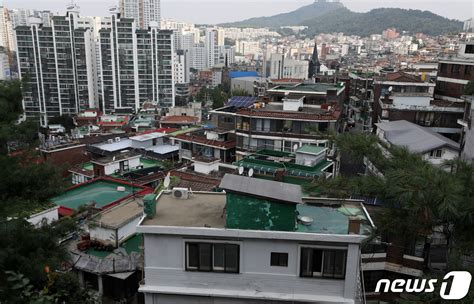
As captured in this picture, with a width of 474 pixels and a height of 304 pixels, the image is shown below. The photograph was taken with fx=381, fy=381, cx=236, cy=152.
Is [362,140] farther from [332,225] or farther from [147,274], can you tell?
[147,274]

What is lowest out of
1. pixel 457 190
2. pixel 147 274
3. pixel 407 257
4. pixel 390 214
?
pixel 407 257

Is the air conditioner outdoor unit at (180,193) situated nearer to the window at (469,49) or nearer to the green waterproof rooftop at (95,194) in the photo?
the green waterproof rooftop at (95,194)

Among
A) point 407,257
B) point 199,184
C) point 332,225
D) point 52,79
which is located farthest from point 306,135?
point 52,79

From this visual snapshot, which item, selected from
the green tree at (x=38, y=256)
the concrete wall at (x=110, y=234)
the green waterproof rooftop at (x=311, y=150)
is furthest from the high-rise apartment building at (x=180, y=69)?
the green tree at (x=38, y=256)

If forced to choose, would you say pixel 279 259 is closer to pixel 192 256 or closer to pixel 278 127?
pixel 192 256

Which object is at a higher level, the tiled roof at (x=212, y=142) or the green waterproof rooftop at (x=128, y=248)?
the tiled roof at (x=212, y=142)

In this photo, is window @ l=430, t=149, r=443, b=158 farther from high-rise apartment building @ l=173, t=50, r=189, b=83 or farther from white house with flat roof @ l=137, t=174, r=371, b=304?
high-rise apartment building @ l=173, t=50, r=189, b=83

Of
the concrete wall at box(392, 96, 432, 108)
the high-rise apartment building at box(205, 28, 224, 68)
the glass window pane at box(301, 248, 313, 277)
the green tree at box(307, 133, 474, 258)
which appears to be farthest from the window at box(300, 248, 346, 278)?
the high-rise apartment building at box(205, 28, 224, 68)
